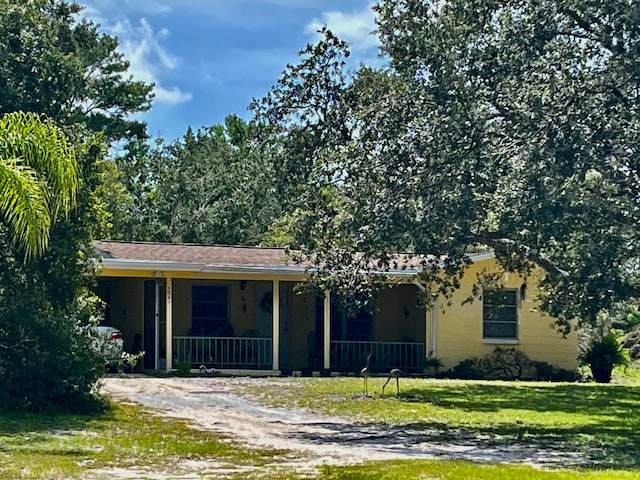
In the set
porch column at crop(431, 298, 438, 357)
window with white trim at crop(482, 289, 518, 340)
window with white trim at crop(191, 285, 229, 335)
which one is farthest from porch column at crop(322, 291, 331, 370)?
window with white trim at crop(482, 289, 518, 340)

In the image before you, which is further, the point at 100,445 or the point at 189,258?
the point at 189,258

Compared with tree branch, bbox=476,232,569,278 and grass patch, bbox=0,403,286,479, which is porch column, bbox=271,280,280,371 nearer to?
tree branch, bbox=476,232,569,278

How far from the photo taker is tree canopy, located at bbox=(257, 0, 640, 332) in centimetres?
1128

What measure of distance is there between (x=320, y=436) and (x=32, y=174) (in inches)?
187

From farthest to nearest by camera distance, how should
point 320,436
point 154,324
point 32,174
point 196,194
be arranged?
point 196,194 → point 154,324 → point 320,436 → point 32,174

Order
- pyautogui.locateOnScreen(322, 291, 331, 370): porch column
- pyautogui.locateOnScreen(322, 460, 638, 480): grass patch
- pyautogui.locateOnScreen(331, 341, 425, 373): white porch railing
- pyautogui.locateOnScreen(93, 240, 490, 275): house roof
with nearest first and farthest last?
pyautogui.locateOnScreen(322, 460, 638, 480): grass patch
pyautogui.locateOnScreen(93, 240, 490, 275): house roof
pyautogui.locateOnScreen(322, 291, 331, 370): porch column
pyautogui.locateOnScreen(331, 341, 425, 373): white porch railing

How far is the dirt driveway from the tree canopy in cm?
249

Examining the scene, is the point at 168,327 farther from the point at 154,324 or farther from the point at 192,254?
the point at 192,254

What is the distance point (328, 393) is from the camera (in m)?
17.8

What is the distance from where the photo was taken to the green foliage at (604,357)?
968 inches

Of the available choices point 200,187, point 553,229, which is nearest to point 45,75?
point 553,229

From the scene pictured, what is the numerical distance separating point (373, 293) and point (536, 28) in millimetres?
6480

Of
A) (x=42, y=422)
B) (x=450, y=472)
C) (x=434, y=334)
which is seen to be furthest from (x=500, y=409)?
(x=434, y=334)

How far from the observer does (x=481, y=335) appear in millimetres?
24766
